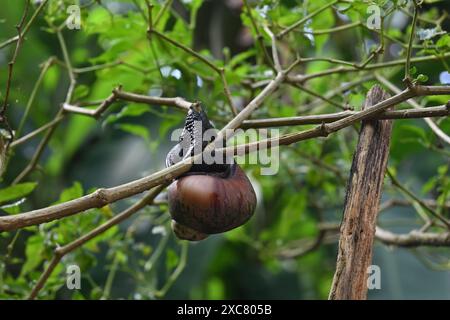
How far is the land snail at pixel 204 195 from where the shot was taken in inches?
29.1

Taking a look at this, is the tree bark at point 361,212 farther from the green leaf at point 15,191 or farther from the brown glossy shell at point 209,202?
the green leaf at point 15,191

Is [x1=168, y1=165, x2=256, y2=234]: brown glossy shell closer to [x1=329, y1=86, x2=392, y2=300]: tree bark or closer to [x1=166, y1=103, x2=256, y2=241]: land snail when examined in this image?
[x1=166, y1=103, x2=256, y2=241]: land snail

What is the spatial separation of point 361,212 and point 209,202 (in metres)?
0.16

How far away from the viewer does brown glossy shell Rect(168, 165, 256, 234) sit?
0.74 metres

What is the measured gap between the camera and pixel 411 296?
6.68ft

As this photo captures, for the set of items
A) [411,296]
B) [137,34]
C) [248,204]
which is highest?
[137,34]

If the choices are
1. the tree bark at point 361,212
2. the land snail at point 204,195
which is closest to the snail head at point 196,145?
the land snail at point 204,195

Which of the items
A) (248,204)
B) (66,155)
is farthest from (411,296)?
(248,204)

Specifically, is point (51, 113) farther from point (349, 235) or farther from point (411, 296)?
point (349, 235)

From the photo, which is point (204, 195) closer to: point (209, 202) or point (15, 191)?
point (209, 202)

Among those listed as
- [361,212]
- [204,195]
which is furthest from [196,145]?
[361,212]

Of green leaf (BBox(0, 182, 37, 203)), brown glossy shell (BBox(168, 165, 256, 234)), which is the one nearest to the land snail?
brown glossy shell (BBox(168, 165, 256, 234))
